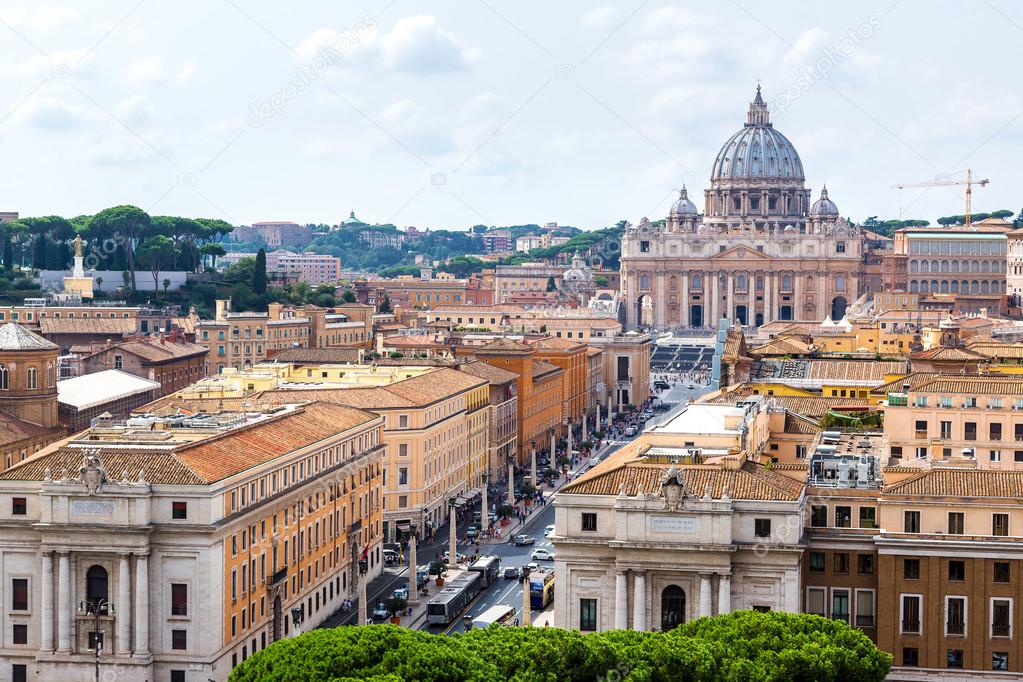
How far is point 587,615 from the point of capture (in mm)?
37719

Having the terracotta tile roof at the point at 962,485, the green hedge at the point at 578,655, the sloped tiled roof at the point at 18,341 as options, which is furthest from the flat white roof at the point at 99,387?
the green hedge at the point at 578,655

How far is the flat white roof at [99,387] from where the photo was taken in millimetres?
65938

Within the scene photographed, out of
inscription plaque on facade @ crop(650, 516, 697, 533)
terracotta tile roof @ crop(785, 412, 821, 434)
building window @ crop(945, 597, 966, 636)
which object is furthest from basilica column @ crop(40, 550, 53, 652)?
terracotta tile roof @ crop(785, 412, 821, 434)

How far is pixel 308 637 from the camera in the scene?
32.0 m

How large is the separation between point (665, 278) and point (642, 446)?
14941 centimetres

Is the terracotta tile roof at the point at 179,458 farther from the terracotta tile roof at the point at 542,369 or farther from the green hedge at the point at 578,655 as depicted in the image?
the terracotta tile roof at the point at 542,369

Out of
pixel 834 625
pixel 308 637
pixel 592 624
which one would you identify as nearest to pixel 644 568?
pixel 592 624

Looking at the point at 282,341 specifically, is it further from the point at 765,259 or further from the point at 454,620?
the point at 765,259

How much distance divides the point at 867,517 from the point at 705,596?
11.2 ft

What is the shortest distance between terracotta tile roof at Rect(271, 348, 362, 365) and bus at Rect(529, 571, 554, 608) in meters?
31.0

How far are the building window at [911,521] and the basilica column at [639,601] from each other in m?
4.62

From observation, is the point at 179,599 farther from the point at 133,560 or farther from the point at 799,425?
the point at 799,425

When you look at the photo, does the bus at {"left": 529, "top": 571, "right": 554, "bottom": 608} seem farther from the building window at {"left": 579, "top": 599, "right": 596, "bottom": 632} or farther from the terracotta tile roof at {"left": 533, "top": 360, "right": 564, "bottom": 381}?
the terracotta tile roof at {"left": 533, "top": 360, "right": 564, "bottom": 381}

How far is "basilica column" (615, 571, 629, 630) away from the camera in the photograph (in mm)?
37000
